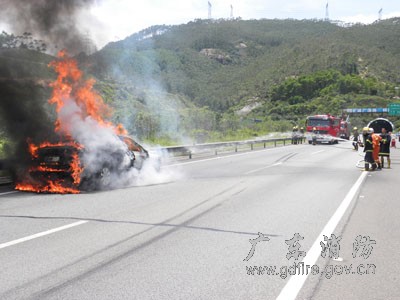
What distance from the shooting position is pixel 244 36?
16062 centimetres

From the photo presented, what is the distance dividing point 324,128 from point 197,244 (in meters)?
37.0

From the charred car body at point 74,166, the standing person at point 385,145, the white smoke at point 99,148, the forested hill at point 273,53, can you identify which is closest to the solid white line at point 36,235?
the charred car body at point 74,166

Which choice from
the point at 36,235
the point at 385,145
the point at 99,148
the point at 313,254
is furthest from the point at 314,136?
the point at 36,235

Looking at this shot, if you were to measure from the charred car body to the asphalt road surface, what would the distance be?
55 cm

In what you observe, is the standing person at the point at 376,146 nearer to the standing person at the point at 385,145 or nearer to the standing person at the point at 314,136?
the standing person at the point at 385,145

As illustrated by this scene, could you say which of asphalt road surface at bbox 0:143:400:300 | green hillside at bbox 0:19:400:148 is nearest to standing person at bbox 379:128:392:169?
asphalt road surface at bbox 0:143:400:300

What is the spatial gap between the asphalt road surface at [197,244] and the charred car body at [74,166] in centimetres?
55

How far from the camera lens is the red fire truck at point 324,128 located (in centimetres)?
4012

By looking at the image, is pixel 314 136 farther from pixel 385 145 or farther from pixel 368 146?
pixel 368 146

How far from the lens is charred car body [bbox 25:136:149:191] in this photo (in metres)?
10.5

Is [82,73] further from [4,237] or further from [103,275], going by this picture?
[103,275]

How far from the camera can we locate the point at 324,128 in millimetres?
41031

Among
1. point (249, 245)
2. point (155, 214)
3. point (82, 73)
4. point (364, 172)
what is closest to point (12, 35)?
point (82, 73)

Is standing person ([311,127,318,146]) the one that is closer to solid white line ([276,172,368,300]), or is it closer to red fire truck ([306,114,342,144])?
red fire truck ([306,114,342,144])
